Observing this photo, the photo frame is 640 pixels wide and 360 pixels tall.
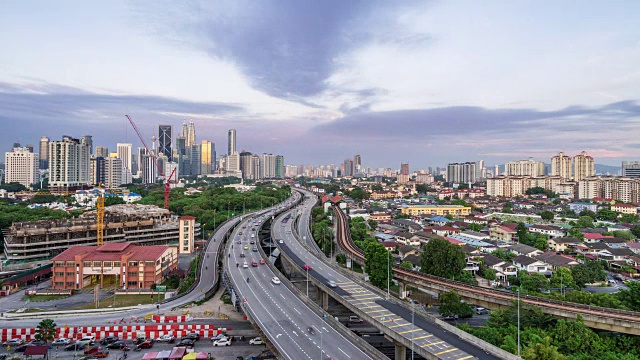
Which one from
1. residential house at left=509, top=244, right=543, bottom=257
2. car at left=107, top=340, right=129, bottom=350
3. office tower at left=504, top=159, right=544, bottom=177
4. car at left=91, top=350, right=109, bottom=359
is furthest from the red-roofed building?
office tower at left=504, top=159, right=544, bottom=177

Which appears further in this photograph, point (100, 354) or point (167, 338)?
point (167, 338)

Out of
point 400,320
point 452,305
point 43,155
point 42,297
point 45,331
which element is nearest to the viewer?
point 400,320

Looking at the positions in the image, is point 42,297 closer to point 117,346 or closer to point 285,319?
point 117,346

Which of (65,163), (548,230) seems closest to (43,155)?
(65,163)

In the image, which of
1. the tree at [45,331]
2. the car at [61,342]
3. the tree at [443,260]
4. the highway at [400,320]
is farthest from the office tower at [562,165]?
the tree at [45,331]

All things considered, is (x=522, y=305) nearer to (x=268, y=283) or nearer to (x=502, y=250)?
(x=268, y=283)

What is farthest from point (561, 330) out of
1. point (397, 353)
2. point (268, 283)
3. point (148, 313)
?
point (148, 313)

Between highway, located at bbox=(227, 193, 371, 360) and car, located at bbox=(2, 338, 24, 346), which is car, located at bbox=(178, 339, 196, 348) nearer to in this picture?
highway, located at bbox=(227, 193, 371, 360)
